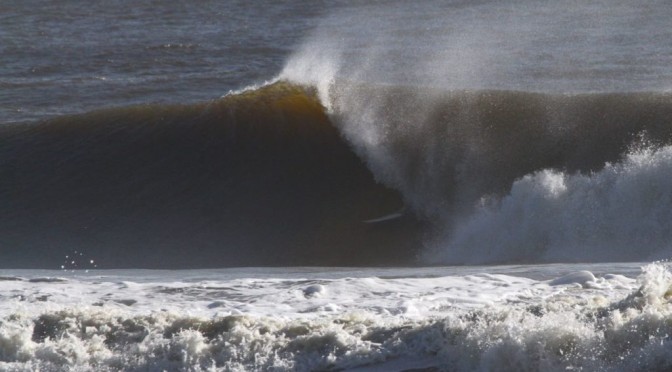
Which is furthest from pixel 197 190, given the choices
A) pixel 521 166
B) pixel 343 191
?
pixel 521 166

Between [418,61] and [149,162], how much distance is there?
540 centimetres

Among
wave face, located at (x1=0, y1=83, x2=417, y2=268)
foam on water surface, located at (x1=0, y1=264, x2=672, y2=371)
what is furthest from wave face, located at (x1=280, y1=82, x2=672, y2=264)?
foam on water surface, located at (x1=0, y1=264, x2=672, y2=371)

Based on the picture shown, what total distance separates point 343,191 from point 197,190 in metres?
1.89

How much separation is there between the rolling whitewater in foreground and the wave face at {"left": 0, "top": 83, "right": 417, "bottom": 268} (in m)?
0.04

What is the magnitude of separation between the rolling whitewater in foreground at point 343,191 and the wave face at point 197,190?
40 millimetres

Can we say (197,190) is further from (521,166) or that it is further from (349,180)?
(521,166)

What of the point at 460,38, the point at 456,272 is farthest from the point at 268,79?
the point at 456,272

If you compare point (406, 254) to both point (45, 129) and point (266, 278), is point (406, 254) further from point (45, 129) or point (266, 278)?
point (45, 129)

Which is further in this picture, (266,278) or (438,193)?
(438,193)

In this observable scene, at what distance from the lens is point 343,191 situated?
13.0m

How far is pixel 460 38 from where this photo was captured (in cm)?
1889

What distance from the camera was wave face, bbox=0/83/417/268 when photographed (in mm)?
11609

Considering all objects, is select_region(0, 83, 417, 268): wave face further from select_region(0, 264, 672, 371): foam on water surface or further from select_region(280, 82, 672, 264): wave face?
select_region(0, 264, 672, 371): foam on water surface

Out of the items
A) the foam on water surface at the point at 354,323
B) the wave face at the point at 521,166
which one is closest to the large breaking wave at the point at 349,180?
the wave face at the point at 521,166
